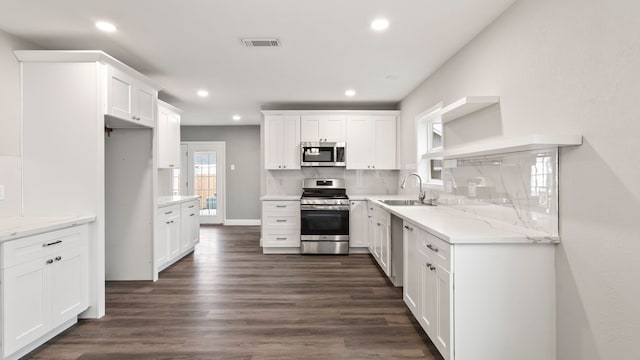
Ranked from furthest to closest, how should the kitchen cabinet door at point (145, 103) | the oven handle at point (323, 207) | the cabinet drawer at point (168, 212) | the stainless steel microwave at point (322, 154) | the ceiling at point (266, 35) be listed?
the stainless steel microwave at point (322, 154) → the oven handle at point (323, 207) → the cabinet drawer at point (168, 212) → the kitchen cabinet door at point (145, 103) → the ceiling at point (266, 35)

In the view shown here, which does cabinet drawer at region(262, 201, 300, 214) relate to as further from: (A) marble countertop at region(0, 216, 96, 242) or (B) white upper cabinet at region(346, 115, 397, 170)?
(A) marble countertop at region(0, 216, 96, 242)

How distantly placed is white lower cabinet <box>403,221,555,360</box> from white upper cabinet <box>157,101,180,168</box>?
4052 millimetres

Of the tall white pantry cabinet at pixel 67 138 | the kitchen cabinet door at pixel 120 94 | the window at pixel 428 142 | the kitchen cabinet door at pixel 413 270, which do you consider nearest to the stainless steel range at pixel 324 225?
the window at pixel 428 142

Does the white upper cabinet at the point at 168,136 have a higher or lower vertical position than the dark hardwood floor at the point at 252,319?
higher

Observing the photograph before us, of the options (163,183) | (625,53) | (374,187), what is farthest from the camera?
(374,187)

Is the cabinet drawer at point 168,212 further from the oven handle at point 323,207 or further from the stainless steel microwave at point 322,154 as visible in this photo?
the stainless steel microwave at point 322,154

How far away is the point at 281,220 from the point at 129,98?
8.78 ft

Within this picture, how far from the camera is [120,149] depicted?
3.69 meters

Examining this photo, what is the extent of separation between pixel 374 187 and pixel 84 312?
14.1ft

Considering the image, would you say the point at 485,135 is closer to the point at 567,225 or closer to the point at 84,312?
the point at 567,225

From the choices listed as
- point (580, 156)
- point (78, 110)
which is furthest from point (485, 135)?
point (78, 110)

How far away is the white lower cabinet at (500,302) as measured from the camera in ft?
6.04

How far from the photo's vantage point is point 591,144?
1648 millimetres

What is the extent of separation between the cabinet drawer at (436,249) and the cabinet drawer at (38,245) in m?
2.67
